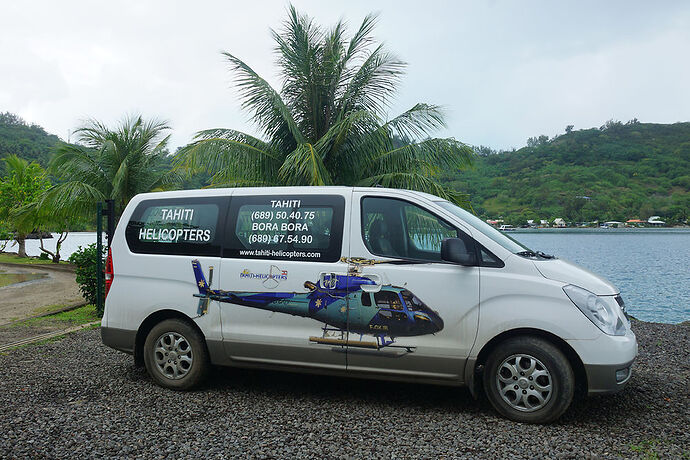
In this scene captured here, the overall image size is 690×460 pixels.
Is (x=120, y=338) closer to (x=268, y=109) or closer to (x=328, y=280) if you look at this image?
(x=328, y=280)

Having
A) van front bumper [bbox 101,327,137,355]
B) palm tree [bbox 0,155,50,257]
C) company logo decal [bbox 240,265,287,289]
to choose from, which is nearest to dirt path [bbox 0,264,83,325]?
van front bumper [bbox 101,327,137,355]

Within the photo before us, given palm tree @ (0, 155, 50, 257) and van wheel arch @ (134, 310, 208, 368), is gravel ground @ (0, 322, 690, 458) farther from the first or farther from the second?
palm tree @ (0, 155, 50, 257)

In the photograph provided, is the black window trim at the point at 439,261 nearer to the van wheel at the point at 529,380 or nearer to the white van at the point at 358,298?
the white van at the point at 358,298

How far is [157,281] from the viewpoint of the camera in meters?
5.59

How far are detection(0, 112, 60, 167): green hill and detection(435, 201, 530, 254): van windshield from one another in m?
43.5

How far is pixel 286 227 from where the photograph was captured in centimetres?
523

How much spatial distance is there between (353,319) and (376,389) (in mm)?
1127

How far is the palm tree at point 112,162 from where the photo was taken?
2366 centimetres

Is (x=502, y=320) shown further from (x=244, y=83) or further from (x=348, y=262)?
(x=244, y=83)

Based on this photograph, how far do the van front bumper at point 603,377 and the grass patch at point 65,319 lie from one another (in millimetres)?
8547

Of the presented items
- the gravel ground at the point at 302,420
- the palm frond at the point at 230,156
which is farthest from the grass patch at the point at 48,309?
the gravel ground at the point at 302,420

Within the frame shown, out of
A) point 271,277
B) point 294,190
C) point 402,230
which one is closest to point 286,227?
point 294,190

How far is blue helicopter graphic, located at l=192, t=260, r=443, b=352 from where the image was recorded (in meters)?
4.76

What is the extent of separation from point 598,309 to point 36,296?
1530 centimetres
